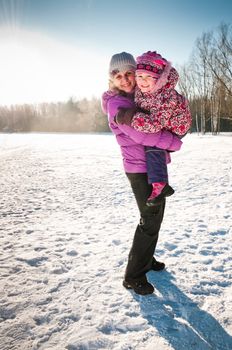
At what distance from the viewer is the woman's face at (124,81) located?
2.32 meters

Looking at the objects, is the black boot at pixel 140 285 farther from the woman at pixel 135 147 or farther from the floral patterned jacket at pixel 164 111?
the floral patterned jacket at pixel 164 111

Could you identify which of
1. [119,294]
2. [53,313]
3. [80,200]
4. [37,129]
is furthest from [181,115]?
[37,129]

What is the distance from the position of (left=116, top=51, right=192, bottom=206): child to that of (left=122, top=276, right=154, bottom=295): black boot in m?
1.01

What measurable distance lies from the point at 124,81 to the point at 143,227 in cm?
136

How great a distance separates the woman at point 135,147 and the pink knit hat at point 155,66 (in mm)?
204

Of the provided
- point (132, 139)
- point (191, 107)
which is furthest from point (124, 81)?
point (191, 107)

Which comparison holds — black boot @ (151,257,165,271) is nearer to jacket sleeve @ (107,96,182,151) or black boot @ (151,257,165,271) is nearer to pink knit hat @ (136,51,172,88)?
jacket sleeve @ (107,96,182,151)

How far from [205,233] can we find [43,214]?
3.04m

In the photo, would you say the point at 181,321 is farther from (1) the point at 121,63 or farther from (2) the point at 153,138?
(1) the point at 121,63

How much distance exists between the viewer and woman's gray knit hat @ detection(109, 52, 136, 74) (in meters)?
2.30

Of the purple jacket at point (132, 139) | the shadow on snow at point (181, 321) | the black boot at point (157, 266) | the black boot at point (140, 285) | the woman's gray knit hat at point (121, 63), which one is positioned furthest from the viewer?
the black boot at point (157, 266)

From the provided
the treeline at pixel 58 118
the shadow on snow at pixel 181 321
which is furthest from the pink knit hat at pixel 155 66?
the treeline at pixel 58 118

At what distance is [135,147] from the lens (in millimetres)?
2326

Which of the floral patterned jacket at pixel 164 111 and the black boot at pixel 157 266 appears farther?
the black boot at pixel 157 266
